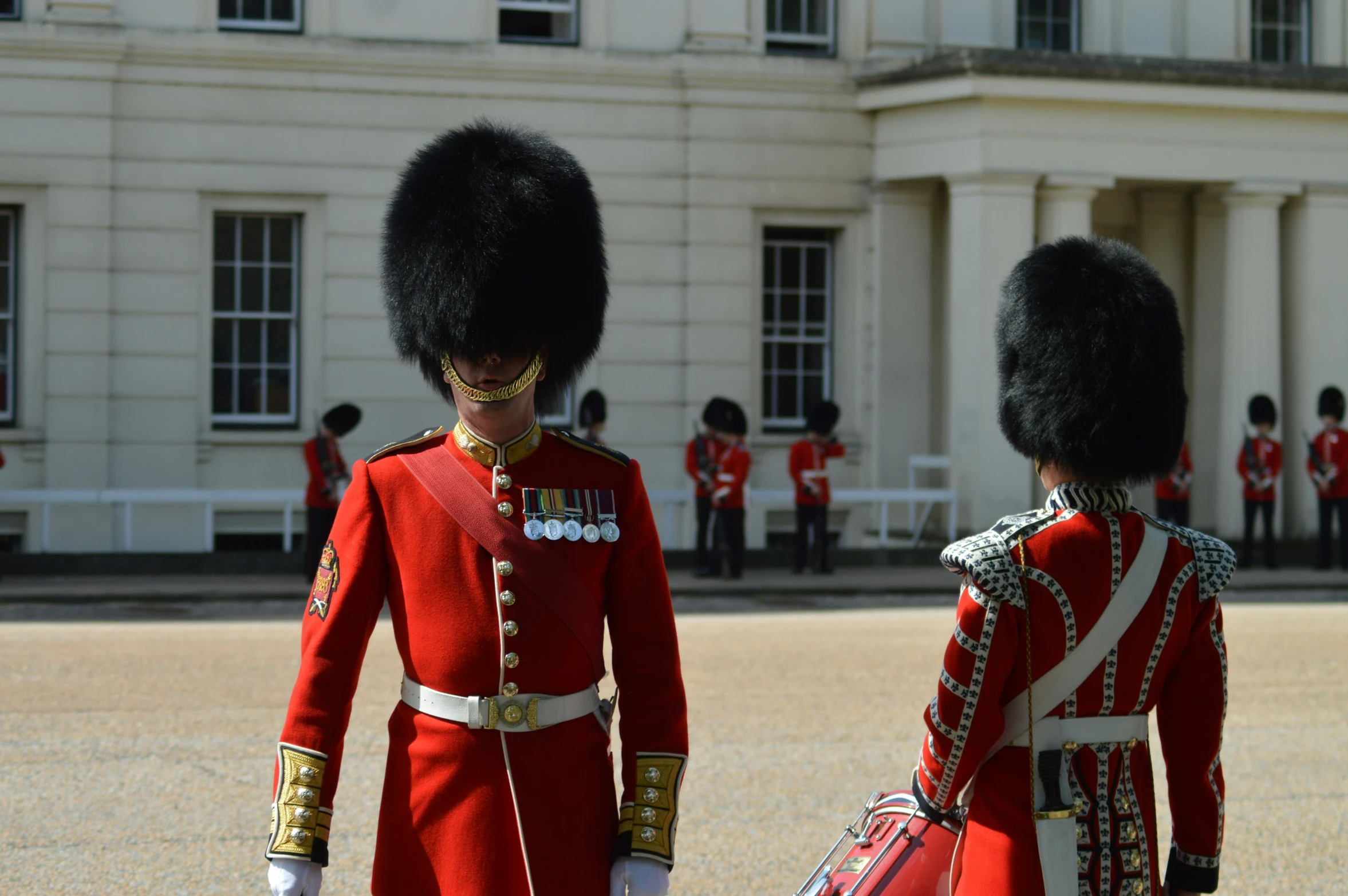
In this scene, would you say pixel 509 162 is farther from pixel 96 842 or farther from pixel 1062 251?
pixel 96 842

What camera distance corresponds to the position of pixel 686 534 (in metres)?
17.6

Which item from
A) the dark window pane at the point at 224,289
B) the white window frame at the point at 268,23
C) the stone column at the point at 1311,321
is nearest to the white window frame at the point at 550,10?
the white window frame at the point at 268,23

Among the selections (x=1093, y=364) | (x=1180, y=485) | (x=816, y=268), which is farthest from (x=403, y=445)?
(x=816, y=268)

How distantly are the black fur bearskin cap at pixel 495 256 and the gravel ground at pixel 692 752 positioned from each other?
2.43 meters

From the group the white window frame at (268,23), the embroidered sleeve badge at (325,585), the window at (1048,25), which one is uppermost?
the window at (1048,25)

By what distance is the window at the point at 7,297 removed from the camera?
16578 mm

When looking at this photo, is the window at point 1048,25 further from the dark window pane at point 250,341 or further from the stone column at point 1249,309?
the dark window pane at point 250,341

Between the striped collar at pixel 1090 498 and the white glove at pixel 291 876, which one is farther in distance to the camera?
the striped collar at pixel 1090 498

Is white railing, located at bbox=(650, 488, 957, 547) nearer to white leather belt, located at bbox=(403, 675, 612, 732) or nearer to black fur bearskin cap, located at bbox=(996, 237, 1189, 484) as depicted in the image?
black fur bearskin cap, located at bbox=(996, 237, 1189, 484)

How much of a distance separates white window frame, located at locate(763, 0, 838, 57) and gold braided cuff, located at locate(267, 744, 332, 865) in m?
16.1

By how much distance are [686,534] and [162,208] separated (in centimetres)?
604

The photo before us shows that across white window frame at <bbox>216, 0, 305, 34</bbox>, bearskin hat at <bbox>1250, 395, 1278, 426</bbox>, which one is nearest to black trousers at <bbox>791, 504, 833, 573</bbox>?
bearskin hat at <bbox>1250, 395, 1278, 426</bbox>

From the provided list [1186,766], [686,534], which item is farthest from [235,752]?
[686,534]

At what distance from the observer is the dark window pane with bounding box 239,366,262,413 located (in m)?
17.2
